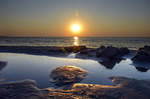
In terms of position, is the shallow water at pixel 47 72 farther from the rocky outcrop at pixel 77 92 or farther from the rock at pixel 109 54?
the rock at pixel 109 54

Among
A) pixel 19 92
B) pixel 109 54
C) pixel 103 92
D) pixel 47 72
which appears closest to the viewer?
pixel 19 92

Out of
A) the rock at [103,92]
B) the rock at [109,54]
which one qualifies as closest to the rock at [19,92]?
the rock at [103,92]

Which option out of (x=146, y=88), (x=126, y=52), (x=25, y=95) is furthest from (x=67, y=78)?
(x=126, y=52)

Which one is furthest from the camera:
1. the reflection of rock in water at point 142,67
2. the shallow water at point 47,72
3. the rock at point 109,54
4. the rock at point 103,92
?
the rock at point 109,54

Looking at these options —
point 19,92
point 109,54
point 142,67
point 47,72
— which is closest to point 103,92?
point 19,92

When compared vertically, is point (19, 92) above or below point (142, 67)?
below

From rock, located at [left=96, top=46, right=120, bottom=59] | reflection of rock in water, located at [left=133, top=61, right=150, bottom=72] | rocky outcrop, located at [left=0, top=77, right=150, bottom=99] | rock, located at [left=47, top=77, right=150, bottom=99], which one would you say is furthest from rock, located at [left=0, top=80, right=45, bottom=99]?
rock, located at [left=96, top=46, right=120, bottom=59]

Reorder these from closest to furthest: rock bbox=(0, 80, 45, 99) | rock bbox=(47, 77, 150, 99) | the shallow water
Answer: rock bbox=(0, 80, 45, 99) → rock bbox=(47, 77, 150, 99) → the shallow water

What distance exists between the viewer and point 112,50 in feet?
50.0

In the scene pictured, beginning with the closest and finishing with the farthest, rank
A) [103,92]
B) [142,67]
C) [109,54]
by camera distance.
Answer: [103,92]
[142,67]
[109,54]

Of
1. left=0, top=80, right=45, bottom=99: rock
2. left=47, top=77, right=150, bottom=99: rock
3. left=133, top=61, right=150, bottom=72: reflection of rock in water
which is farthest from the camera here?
left=133, top=61, right=150, bottom=72: reflection of rock in water

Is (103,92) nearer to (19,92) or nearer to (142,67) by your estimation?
(19,92)

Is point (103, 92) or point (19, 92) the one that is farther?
point (103, 92)

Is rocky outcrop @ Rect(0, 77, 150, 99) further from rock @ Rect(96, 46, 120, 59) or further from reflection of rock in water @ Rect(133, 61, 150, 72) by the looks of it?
rock @ Rect(96, 46, 120, 59)
